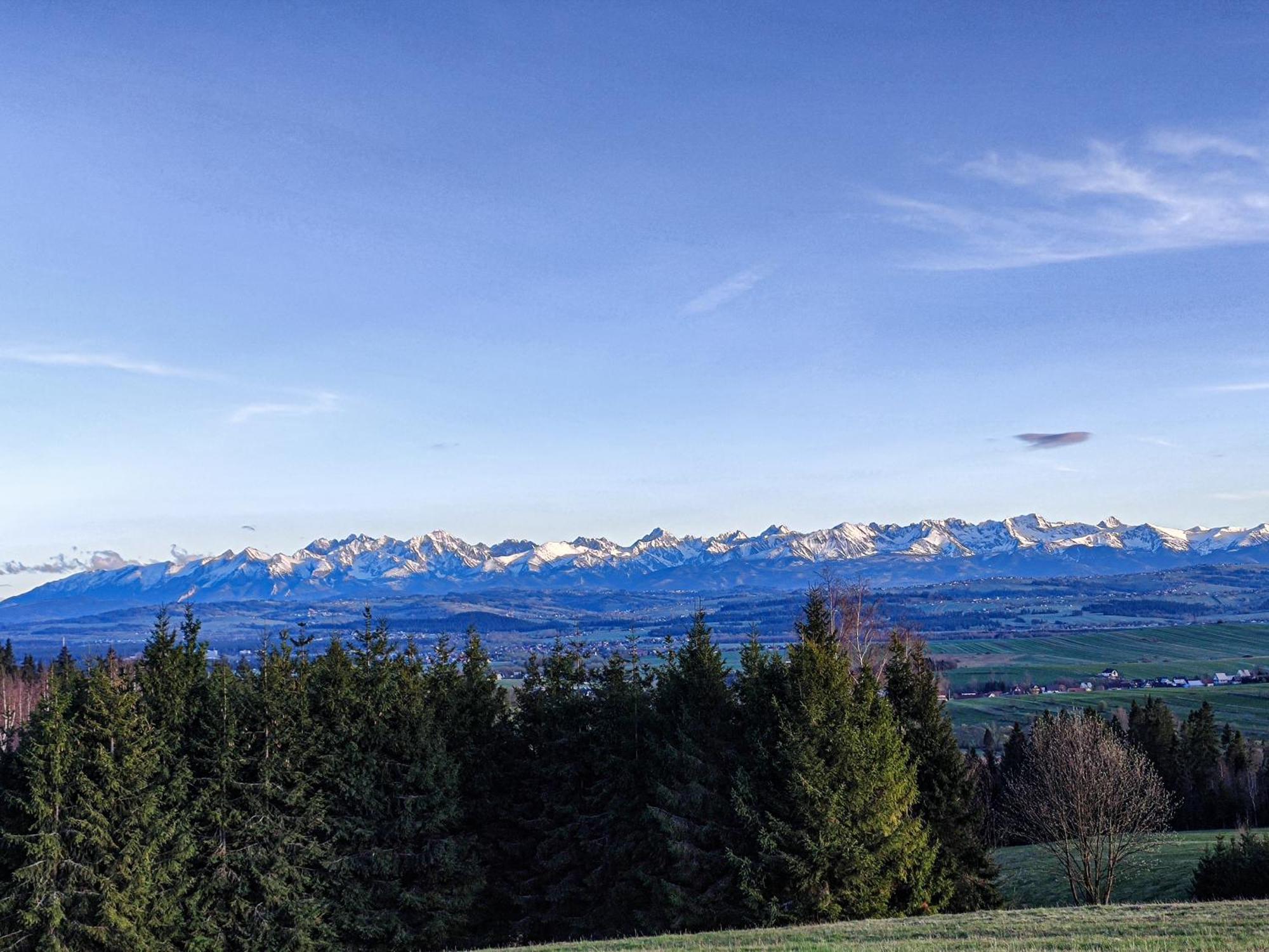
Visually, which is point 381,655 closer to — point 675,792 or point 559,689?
point 559,689

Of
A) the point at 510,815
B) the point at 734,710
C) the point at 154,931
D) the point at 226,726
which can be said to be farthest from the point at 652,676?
the point at 154,931

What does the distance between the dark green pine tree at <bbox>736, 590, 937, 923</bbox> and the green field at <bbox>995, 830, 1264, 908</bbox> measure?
1404cm

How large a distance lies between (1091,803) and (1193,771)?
54592mm

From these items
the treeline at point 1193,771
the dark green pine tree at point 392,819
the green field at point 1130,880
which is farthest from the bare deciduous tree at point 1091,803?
the treeline at point 1193,771

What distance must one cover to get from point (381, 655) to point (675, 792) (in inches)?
633

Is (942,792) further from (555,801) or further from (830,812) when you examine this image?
(555,801)

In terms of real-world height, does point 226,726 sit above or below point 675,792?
above

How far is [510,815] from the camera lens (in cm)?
4397

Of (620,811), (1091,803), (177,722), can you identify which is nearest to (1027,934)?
(620,811)

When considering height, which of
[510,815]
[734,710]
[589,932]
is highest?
[734,710]

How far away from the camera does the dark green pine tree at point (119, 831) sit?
1385 inches

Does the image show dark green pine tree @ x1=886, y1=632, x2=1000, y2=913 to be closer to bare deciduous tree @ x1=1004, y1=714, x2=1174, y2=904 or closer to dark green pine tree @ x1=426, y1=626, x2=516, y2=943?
bare deciduous tree @ x1=1004, y1=714, x2=1174, y2=904

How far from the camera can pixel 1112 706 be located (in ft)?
576

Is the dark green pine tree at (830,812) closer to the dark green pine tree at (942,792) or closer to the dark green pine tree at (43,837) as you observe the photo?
the dark green pine tree at (942,792)
